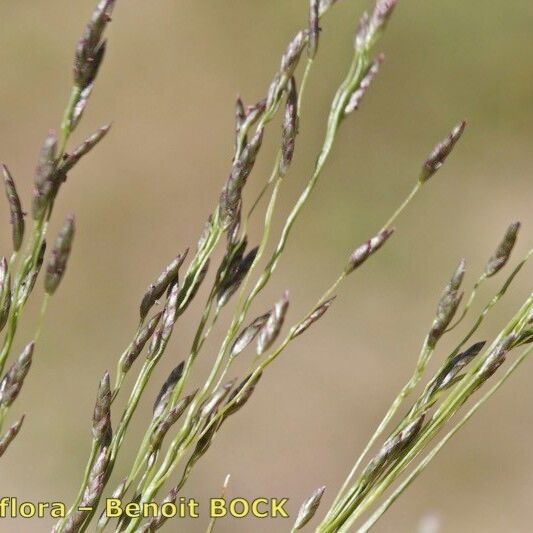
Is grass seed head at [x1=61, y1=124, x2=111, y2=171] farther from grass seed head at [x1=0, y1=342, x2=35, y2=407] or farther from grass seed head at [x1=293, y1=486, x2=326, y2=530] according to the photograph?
grass seed head at [x1=293, y1=486, x2=326, y2=530]

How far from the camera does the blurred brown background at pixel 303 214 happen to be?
65.1 inches

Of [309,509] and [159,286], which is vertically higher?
[159,286]

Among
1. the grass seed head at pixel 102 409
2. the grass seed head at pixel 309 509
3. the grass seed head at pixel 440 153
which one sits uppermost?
the grass seed head at pixel 440 153

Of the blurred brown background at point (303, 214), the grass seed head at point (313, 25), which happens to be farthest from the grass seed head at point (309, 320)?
the blurred brown background at point (303, 214)

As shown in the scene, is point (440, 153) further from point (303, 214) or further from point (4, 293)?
point (303, 214)

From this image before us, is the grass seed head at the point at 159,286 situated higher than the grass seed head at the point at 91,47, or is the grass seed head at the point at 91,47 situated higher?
the grass seed head at the point at 91,47

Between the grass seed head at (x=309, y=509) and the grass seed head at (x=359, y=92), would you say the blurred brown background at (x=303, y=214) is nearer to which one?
the grass seed head at (x=309, y=509)

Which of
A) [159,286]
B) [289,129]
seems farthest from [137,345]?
[289,129]

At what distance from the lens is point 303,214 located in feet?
6.50

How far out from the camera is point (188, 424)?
0.43m

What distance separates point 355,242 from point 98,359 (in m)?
0.68

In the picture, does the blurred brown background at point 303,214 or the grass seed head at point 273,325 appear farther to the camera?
the blurred brown background at point 303,214

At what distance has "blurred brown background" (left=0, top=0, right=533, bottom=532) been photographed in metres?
1.65

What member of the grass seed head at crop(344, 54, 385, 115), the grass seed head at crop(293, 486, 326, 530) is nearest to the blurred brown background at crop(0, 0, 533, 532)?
the grass seed head at crop(293, 486, 326, 530)
